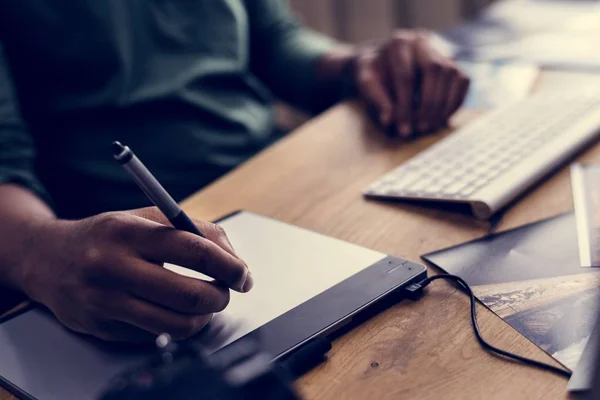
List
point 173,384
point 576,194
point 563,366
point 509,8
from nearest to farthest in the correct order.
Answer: point 173,384
point 563,366
point 576,194
point 509,8

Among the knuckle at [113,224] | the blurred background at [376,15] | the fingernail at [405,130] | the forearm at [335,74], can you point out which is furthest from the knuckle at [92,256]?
the blurred background at [376,15]

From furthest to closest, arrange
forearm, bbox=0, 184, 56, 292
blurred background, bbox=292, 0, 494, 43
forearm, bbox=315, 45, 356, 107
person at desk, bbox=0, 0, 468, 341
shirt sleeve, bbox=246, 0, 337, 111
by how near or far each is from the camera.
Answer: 1. blurred background, bbox=292, 0, 494, 43
2. shirt sleeve, bbox=246, 0, 337, 111
3. forearm, bbox=315, 45, 356, 107
4. person at desk, bbox=0, 0, 468, 341
5. forearm, bbox=0, 184, 56, 292

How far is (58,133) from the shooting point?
0.93m

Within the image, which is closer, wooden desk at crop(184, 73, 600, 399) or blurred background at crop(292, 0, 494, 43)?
wooden desk at crop(184, 73, 600, 399)

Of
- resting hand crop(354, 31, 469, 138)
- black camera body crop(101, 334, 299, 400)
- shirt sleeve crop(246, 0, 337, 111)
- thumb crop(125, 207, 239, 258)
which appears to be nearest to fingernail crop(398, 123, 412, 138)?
resting hand crop(354, 31, 469, 138)

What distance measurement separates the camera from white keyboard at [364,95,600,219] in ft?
2.22

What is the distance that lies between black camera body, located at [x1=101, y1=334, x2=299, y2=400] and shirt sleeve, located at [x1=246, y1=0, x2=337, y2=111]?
0.85m

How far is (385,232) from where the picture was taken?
2.10 feet

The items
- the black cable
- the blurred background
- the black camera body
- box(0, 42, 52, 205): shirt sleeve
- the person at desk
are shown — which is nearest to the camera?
the black camera body

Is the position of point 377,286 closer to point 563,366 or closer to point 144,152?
point 563,366

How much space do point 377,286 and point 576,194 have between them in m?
0.27

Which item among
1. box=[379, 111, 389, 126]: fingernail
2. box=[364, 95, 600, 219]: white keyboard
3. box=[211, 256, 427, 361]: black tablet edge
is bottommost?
box=[364, 95, 600, 219]: white keyboard

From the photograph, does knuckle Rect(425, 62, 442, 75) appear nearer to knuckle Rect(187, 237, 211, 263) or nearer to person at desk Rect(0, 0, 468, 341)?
person at desk Rect(0, 0, 468, 341)

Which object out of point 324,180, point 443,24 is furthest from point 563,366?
point 443,24
